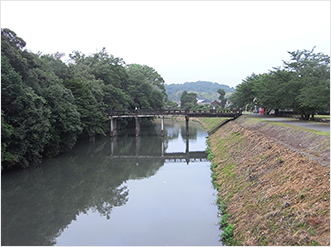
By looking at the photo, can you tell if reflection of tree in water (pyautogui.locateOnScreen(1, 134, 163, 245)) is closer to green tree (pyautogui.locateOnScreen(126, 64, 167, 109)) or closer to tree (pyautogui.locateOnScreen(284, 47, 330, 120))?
tree (pyautogui.locateOnScreen(284, 47, 330, 120))

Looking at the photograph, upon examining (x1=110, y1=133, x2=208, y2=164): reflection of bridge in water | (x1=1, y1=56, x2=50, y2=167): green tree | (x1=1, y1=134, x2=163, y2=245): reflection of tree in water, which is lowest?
(x1=110, y1=133, x2=208, y2=164): reflection of bridge in water

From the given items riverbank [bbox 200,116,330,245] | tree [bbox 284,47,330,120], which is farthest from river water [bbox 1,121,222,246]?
tree [bbox 284,47,330,120]

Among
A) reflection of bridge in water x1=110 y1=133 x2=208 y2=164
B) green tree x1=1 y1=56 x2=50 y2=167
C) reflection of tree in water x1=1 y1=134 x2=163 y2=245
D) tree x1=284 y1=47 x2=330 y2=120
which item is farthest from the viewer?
reflection of bridge in water x1=110 y1=133 x2=208 y2=164

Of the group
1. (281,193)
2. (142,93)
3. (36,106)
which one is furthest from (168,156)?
(142,93)

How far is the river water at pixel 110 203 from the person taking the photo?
10961 mm

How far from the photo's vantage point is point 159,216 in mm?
12633

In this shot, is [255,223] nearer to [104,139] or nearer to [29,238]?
[29,238]

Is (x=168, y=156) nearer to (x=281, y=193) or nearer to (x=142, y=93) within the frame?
(x=281, y=193)

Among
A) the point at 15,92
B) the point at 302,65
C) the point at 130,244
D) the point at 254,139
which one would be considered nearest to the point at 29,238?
the point at 130,244

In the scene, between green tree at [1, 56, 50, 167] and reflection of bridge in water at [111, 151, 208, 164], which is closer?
green tree at [1, 56, 50, 167]

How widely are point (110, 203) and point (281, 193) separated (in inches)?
337

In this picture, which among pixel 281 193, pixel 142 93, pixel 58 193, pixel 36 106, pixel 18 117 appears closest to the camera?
pixel 281 193

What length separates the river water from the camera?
11.0 metres

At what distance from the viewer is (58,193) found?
16938mm
